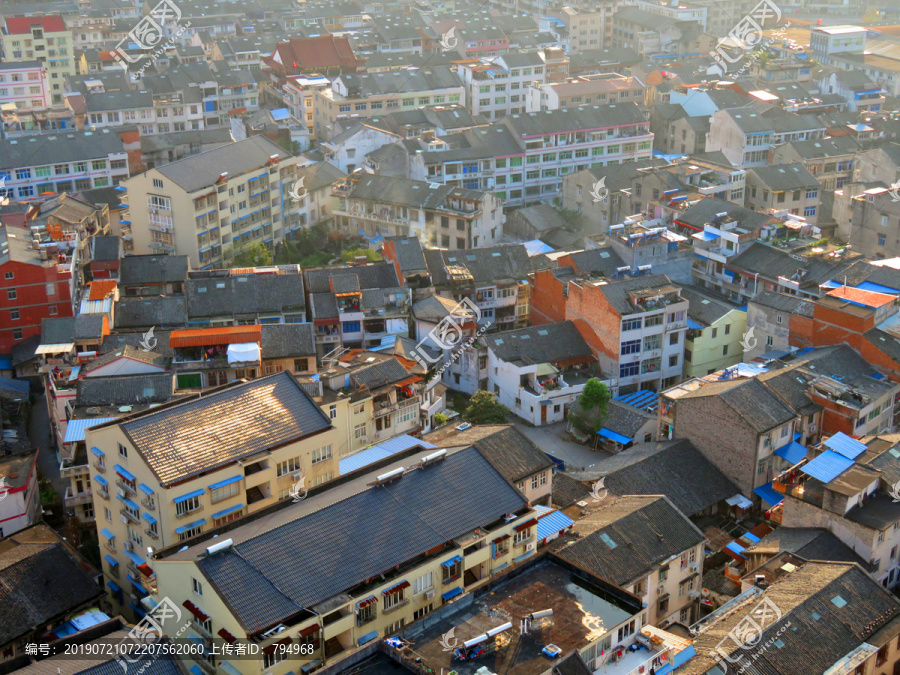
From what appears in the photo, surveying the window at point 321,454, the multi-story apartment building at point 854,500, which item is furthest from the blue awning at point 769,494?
the window at point 321,454

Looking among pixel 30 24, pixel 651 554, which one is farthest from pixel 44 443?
pixel 30 24

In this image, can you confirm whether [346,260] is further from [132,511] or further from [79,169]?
[132,511]

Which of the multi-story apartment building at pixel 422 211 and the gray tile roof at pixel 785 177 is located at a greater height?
the gray tile roof at pixel 785 177

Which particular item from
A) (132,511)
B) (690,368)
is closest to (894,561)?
(690,368)

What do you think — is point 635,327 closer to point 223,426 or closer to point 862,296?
point 862,296

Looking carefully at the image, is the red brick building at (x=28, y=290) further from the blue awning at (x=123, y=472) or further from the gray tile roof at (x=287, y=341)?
the blue awning at (x=123, y=472)
